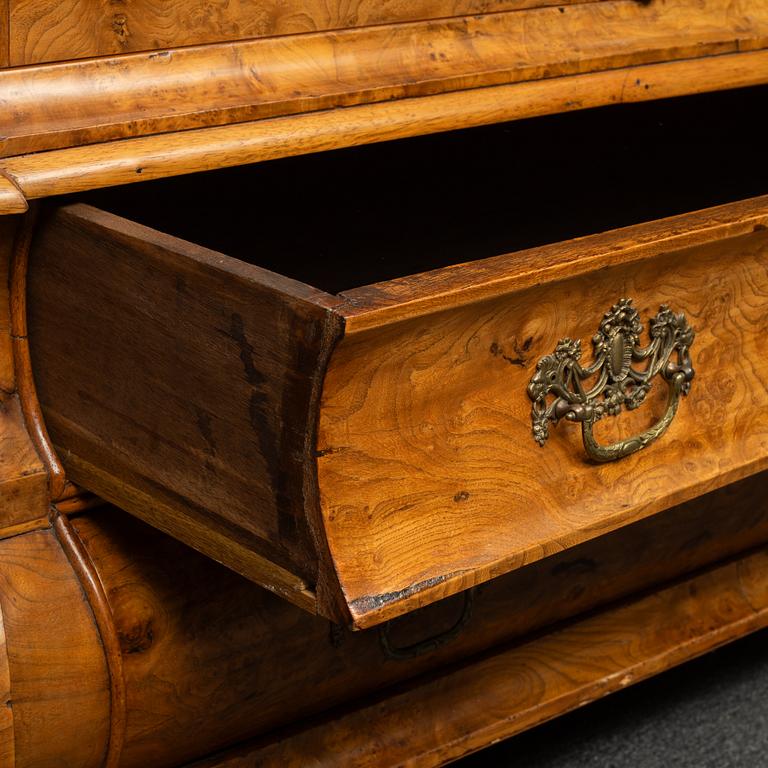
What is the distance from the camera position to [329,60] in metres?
1.13

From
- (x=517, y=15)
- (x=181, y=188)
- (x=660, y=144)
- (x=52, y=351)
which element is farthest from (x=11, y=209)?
(x=660, y=144)

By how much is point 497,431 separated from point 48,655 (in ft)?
1.30

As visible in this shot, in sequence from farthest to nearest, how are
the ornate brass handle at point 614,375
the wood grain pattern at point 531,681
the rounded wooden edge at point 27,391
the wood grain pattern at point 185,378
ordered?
the wood grain pattern at point 531,681, the rounded wooden edge at point 27,391, the ornate brass handle at point 614,375, the wood grain pattern at point 185,378

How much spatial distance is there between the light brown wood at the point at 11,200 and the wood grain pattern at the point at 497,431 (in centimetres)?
26

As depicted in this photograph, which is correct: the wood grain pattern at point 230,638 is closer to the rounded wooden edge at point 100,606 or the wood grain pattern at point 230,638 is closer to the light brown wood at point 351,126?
the rounded wooden edge at point 100,606

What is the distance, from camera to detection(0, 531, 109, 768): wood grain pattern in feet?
3.47

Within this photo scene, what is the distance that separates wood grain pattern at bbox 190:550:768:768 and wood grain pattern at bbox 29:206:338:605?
14.2 inches

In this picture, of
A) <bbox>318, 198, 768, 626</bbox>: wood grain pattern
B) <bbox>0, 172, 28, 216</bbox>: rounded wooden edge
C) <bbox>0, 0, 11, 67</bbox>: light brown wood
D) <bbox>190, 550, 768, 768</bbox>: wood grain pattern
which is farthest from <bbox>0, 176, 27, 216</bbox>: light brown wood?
<bbox>190, 550, 768, 768</bbox>: wood grain pattern

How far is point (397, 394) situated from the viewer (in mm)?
843

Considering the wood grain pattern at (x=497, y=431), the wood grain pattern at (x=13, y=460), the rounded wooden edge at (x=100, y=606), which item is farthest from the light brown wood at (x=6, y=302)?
the wood grain pattern at (x=497, y=431)

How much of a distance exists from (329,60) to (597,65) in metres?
0.27

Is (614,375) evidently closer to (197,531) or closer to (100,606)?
(197,531)

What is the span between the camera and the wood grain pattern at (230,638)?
3.67 feet

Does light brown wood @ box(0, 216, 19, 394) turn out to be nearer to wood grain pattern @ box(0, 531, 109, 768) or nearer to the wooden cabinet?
the wooden cabinet
